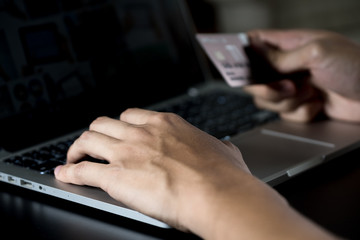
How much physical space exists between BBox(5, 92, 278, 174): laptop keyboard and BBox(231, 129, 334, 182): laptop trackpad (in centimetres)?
5

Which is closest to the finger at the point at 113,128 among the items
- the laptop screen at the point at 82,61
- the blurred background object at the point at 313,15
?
the laptop screen at the point at 82,61

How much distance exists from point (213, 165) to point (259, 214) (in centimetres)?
9

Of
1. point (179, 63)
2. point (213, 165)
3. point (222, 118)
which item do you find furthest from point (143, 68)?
point (213, 165)

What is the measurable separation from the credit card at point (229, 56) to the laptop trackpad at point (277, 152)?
0.11 meters

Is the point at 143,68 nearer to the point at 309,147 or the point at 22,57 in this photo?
the point at 22,57

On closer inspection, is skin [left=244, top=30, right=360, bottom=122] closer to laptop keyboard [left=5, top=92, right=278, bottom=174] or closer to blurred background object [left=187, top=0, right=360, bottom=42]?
laptop keyboard [left=5, top=92, right=278, bottom=174]

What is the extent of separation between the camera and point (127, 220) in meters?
0.63

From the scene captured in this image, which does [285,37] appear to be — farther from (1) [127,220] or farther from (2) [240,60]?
(1) [127,220]

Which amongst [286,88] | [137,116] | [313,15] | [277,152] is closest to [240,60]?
[286,88]

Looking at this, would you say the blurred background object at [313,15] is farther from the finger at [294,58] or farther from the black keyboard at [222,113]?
the finger at [294,58]

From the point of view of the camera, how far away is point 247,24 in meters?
2.79

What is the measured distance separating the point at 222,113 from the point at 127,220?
48 centimetres

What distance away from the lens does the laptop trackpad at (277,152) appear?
72 cm

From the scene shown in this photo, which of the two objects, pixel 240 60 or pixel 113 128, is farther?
pixel 240 60
